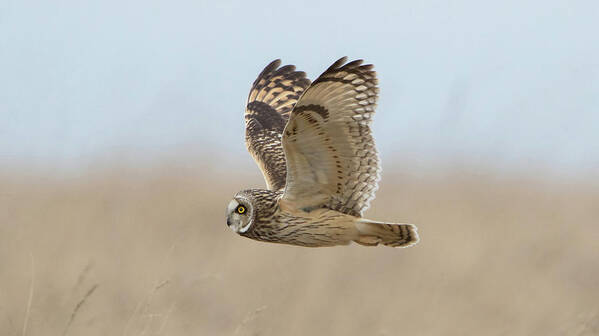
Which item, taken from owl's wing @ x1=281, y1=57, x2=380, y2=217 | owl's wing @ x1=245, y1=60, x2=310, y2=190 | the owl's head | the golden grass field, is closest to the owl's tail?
owl's wing @ x1=281, y1=57, x2=380, y2=217

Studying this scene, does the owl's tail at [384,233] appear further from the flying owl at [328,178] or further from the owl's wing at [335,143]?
the owl's wing at [335,143]

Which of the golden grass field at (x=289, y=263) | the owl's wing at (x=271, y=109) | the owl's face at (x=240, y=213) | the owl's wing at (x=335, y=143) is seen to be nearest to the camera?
the owl's wing at (x=335, y=143)

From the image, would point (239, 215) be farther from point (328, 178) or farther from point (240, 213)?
point (328, 178)

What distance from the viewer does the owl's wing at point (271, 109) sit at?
486 cm

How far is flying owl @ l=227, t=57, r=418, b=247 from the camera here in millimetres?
3793

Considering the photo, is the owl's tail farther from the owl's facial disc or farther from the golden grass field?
the owl's facial disc

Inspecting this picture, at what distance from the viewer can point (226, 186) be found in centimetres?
830

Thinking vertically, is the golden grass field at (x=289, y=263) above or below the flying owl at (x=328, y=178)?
below

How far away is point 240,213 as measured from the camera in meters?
4.04

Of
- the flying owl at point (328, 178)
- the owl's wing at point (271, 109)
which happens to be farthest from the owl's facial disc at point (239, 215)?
the owl's wing at point (271, 109)

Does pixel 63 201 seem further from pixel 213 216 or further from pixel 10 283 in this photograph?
pixel 213 216

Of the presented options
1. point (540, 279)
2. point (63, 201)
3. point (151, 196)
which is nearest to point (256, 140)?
point (151, 196)

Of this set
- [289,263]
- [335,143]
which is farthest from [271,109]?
[335,143]

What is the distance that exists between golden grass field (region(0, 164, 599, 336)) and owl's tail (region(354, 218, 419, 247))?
0.24 m
